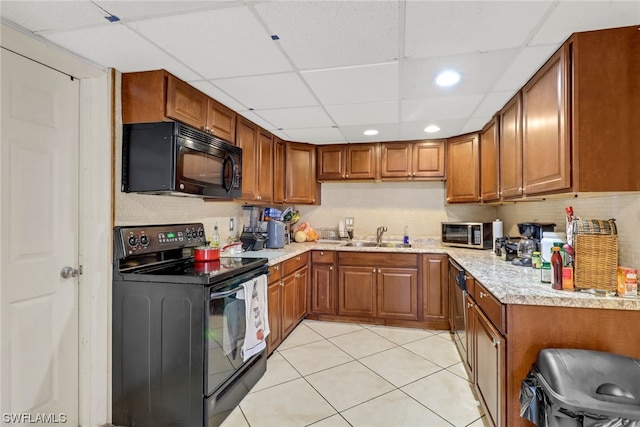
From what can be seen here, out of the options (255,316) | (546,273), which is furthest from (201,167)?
(546,273)

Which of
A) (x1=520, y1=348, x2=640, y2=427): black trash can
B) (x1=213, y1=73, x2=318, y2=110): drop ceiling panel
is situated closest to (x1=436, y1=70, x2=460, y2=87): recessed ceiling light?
(x1=213, y1=73, x2=318, y2=110): drop ceiling panel

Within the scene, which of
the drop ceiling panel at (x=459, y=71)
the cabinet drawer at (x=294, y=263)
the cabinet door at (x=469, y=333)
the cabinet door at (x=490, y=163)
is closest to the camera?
the drop ceiling panel at (x=459, y=71)

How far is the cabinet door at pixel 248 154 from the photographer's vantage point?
9.44 ft

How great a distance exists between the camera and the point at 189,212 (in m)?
2.60

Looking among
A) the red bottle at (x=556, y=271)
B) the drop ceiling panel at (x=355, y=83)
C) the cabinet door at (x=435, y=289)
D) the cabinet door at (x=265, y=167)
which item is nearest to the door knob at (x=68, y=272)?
the cabinet door at (x=265, y=167)

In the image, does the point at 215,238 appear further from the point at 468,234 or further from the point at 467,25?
the point at 468,234

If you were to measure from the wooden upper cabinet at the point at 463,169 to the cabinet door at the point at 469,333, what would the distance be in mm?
1418

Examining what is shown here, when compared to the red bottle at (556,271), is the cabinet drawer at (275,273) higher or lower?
lower

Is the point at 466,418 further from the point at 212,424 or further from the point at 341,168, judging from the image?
the point at 341,168

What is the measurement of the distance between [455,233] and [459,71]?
2.10 m

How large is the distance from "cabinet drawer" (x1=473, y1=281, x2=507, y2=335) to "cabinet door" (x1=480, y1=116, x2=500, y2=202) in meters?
1.16

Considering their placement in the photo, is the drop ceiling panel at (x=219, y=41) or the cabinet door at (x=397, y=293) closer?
the drop ceiling panel at (x=219, y=41)

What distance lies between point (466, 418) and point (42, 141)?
2887 mm

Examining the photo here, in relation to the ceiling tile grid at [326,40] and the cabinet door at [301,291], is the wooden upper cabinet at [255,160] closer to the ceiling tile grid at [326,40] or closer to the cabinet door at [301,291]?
the ceiling tile grid at [326,40]
